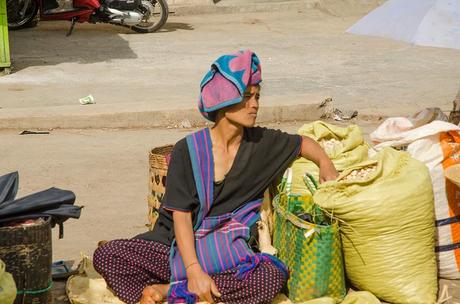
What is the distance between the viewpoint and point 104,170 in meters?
6.40

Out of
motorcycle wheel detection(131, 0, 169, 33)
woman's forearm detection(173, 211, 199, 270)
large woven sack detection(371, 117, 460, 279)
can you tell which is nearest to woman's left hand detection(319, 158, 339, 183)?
large woven sack detection(371, 117, 460, 279)

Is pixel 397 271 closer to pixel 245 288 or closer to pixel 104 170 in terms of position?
pixel 245 288

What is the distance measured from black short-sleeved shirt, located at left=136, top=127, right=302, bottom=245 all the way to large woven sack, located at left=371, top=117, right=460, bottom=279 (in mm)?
651

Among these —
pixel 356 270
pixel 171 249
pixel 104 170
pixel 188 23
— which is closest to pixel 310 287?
pixel 356 270

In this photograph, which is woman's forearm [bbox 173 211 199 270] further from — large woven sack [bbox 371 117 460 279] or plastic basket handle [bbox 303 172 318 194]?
large woven sack [bbox 371 117 460 279]

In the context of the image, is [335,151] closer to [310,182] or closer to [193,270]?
[310,182]

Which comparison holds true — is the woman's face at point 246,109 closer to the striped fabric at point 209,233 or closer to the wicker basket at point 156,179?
the striped fabric at point 209,233

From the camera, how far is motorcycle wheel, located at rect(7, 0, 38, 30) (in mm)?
12180

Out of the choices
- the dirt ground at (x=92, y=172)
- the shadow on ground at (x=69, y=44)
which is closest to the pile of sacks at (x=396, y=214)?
the dirt ground at (x=92, y=172)

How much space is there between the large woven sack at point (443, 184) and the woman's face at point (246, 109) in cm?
92

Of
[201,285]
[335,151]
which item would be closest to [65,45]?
Result: [335,151]

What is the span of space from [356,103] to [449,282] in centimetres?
437

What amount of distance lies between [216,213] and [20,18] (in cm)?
894

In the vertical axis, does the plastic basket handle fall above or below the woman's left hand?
below
